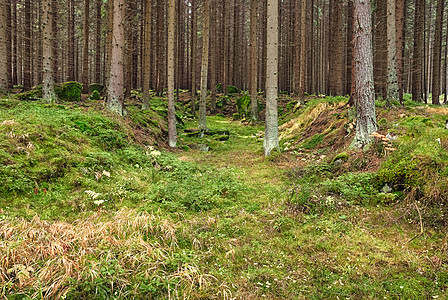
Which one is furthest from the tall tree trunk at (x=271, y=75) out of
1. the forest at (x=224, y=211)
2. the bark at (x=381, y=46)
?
the bark at (x=381, y=46)

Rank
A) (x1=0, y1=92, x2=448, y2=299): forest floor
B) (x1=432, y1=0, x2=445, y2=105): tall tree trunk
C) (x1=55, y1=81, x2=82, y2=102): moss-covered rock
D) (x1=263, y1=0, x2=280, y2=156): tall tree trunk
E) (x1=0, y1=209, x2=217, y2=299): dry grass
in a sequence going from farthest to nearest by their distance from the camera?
(x1=432, y1=0, x2=445, y2=105): tall tree trunk → (x1=55, y1=81, x2=82, y2=102): moss-covered rock → (x1=263, y1=0, x2=280, y2=156): tall tree trunk → (x1=0, y1=92, x2=448, y2=299): forest floor → (x1=0, y1=209, x2=217, y2=299): dry grass

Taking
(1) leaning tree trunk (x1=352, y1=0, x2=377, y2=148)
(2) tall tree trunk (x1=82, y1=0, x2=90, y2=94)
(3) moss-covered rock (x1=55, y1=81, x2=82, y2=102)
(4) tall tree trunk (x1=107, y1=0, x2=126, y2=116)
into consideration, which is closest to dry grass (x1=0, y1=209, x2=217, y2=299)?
(1) leaning tree trunk (x1=352, y1=0, x2=377, y2=148)

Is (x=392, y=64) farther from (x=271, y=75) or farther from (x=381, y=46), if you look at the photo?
(x=381, y=46)

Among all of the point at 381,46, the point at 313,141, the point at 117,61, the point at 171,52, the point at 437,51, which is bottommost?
the point at 313,141

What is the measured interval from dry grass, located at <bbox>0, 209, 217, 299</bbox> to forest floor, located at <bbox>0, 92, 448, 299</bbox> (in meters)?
0.02

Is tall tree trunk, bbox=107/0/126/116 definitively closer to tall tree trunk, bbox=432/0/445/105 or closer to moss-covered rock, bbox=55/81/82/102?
moss-covered rock, bbox=55/81/82/102

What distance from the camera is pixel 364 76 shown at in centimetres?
848

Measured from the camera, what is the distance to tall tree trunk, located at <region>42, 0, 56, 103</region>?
1227cm

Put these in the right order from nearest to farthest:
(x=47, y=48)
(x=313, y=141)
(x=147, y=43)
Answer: (x=313, y=141)
(x=47, y=48)
(x=147, y=43)

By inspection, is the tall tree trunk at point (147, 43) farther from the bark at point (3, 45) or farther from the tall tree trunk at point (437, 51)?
the tall tree trunk at point (437, 51)

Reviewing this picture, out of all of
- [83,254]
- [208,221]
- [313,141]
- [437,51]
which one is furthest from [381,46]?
[83,254]

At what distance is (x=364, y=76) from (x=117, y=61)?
30.2 ft

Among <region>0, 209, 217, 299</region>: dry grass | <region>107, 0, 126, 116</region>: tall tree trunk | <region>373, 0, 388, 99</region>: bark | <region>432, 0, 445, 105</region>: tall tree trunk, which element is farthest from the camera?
<region>432, 0, 445, 105</region>: tall tree trunk

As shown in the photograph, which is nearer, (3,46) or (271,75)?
(271,75)
